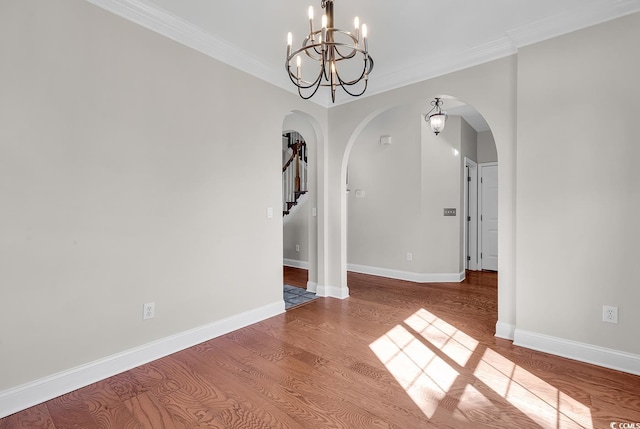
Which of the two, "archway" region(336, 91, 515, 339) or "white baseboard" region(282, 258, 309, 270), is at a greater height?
"archway" region(336, 91, 515, 339)

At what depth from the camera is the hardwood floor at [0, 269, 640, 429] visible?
5.81 ft

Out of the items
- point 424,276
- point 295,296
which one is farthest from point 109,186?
point 424,276

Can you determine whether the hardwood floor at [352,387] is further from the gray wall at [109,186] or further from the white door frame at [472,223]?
the white door frame at [472,223]

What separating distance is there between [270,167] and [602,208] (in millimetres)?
3049

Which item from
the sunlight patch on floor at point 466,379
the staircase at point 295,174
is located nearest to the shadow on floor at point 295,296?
the sunlight patch on floor at point 466,379

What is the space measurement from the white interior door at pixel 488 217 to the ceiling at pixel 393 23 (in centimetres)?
353

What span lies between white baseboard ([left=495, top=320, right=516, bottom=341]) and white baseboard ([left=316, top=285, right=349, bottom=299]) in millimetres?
1872

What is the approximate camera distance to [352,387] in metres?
2.09

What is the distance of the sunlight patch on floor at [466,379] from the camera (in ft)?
5.98

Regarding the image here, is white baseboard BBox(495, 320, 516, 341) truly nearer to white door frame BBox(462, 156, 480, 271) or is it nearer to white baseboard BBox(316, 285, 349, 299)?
white baseboard BBox(316, 285, 349, 299)

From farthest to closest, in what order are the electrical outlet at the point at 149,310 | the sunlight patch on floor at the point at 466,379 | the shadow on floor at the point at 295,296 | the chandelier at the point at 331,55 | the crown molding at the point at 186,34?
the shadow on floor at the point at 295,296
the electrical outlet at the point at 149,310
the crown molding at the point at 186,34
the sunlight patch on floor at the point at 466,379
the chandelier at the point at 331,55

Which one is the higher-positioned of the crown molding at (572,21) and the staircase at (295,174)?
the crown molding at (572,21)

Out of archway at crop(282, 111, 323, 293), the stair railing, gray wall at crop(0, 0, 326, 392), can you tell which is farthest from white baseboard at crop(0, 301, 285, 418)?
the stair railing

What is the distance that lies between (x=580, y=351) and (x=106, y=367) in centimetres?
371
